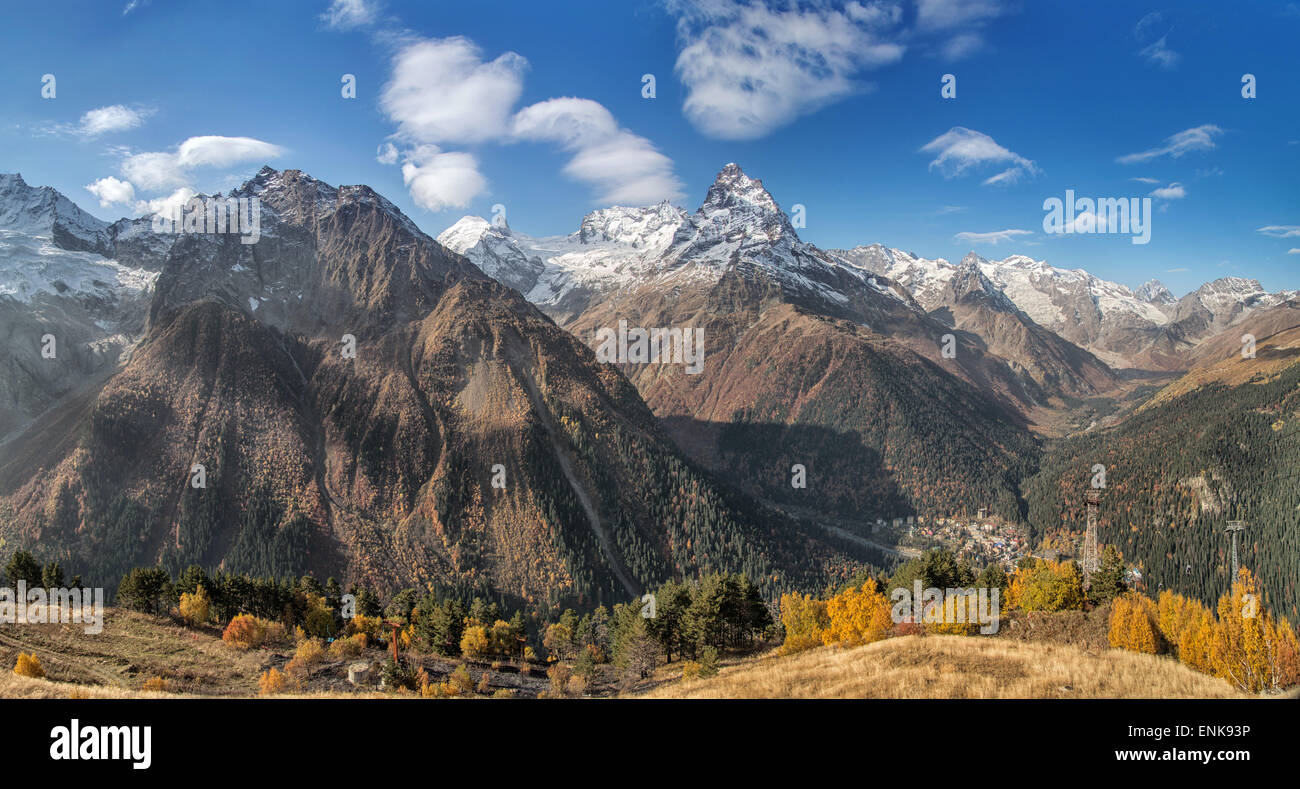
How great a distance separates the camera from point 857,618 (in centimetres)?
6038

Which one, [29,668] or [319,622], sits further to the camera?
[319,622]

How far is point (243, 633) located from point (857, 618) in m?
58.0

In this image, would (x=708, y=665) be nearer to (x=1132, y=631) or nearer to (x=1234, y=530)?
(x=1132, y=631)

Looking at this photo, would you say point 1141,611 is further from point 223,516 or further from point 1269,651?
point 223,516

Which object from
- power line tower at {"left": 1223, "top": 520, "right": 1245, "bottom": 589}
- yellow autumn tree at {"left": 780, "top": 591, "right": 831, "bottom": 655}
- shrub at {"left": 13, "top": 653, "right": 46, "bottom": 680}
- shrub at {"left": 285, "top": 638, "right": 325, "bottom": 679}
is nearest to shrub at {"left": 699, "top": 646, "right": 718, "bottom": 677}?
yellow autumn tree at {"left": 780, "top": 591, "right": 831, "bottom": 655}

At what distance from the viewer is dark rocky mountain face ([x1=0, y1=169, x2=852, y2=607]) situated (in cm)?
13688

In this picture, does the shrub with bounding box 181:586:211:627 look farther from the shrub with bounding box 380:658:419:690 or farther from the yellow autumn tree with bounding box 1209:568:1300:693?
the yellow autumn tree with bounding box 1209:568:1300:693

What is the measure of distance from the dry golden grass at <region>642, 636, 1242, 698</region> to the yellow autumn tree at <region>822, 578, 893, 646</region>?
21369 mm

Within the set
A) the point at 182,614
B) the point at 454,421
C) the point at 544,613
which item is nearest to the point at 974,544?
the point at 544,613

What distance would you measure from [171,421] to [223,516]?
37.1 meters

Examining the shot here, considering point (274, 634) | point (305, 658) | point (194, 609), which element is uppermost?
point (194, 609)

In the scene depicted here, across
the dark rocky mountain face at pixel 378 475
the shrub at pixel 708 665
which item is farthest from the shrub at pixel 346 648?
the dark rocky mountain face at pixel 378 475

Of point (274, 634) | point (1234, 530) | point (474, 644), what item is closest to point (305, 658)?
point (274, 634)
